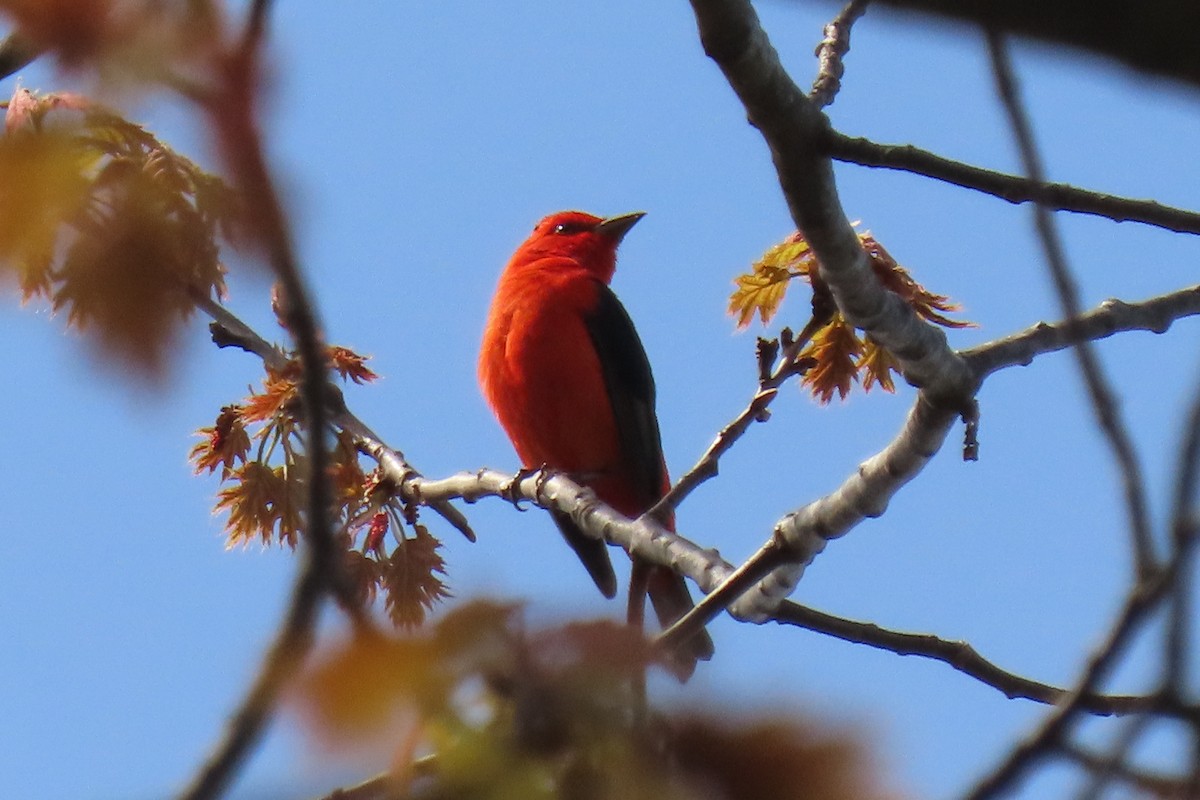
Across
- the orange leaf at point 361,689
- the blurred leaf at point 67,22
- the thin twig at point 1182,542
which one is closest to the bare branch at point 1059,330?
the thin twig at point 1182,542

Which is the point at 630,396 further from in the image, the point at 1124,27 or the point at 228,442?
the point at 1124,27

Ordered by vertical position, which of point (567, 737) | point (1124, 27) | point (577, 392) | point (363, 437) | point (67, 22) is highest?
point (577, 392)

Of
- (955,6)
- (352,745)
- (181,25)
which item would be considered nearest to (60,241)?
(181,25)

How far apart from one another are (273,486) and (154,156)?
139 inches

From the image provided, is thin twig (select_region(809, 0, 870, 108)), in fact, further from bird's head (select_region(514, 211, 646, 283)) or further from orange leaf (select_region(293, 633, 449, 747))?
bird's head (select_region(514, 211, 646, 283))

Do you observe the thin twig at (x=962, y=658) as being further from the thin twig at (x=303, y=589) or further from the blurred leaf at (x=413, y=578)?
the thin twig at (x=303, y=589)

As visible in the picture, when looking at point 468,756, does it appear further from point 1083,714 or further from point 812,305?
point 812,305

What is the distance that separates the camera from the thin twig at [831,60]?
12.4ft

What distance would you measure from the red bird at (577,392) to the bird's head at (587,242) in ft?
1.78

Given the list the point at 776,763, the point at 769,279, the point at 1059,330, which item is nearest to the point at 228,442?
the point at 769,279

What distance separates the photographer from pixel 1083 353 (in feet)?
4.83

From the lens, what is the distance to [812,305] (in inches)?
157

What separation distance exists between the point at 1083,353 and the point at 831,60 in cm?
251

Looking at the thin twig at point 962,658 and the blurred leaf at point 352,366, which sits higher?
the blurred leaf at point 352,366
